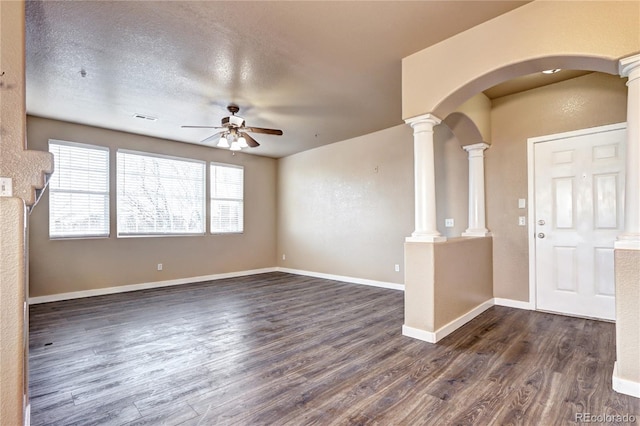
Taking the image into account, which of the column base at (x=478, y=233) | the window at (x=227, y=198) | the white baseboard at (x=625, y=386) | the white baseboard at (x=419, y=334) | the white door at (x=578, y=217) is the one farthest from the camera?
the window at (x=227, y=198)

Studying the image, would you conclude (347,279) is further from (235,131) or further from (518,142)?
(518,142)

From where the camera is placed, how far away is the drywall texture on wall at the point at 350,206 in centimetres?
538

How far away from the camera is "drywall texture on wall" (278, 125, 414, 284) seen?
538cm

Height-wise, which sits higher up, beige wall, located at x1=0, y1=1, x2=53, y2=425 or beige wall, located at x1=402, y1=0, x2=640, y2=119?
beige wall, located at x1=402, y1=0, x2=640, y2=119

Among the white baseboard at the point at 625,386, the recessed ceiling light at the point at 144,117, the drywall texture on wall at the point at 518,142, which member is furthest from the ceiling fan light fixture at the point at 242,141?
the white baseboard at the point at 625,386

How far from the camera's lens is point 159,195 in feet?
19.2

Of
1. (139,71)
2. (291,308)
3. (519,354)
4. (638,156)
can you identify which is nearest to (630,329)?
(519,354)

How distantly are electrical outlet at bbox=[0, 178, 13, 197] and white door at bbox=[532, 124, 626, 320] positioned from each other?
15.8 ft

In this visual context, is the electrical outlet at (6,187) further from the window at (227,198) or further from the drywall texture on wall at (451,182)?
the window at (227,198)

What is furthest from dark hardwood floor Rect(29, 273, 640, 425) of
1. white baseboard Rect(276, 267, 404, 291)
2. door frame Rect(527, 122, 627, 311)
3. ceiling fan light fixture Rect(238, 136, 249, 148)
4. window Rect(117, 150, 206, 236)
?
ceiling fan light fixture Rect(238, 136, 249, 148)

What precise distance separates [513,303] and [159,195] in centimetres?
600

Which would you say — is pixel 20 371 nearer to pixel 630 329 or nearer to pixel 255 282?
pixel 630 329

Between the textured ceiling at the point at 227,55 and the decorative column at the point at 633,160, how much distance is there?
0.93 metres

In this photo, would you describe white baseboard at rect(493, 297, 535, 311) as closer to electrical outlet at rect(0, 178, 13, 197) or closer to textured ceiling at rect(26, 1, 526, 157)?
textured ceiling at rect(26, 1, 526, 157)
